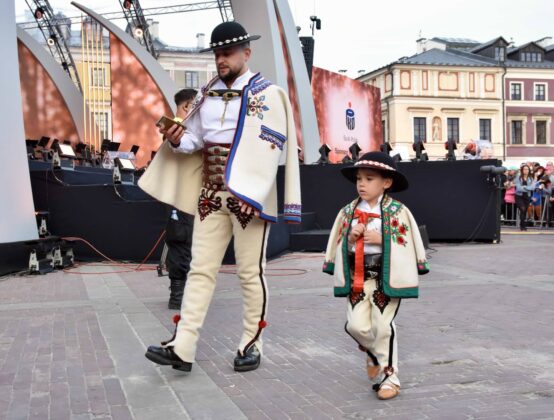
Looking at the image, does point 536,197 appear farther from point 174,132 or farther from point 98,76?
point 98,76

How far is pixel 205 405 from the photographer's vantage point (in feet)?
11.9

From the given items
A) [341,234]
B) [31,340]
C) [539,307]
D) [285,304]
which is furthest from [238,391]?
[539,307]

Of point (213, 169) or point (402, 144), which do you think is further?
point (402, 144)

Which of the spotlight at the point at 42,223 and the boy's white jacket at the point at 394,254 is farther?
the spotlight at the point at 42,223

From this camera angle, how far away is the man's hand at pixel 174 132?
164 inches

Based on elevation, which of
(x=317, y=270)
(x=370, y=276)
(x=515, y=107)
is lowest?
(x=317, y=270)

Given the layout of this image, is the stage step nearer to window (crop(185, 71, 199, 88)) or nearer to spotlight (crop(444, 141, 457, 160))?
spotlight (crop(444, 141, 457, 160))

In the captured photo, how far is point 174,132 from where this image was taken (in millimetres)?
4188

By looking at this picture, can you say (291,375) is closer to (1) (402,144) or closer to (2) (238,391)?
(2) (238,391)

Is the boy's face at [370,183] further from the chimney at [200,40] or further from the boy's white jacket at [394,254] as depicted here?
the chimney at [200,40]

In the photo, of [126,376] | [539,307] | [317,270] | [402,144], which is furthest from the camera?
[402,144]

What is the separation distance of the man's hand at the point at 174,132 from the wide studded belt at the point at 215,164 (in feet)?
0.71

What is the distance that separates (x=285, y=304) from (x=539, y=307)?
237 centimetres

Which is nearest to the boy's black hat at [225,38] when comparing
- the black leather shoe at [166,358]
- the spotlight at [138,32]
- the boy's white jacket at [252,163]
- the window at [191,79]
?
the boy's white jacket at [252,163]
